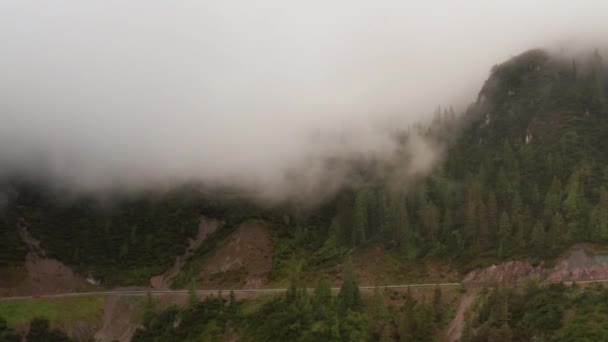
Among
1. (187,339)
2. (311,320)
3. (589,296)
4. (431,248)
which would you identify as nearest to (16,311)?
(187,339)

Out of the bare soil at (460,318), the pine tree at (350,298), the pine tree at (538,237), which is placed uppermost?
the pine tree at (538,237)

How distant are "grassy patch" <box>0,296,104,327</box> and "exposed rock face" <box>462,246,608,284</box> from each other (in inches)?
4423

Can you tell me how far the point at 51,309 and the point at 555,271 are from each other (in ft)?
469

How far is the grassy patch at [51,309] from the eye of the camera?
172 m

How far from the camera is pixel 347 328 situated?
146750 mm

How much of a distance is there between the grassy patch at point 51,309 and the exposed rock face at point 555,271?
369 ft

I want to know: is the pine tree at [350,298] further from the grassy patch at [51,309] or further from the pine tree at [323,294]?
the grassy patch at [51,309]

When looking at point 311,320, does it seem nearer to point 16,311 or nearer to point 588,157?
point 16,311

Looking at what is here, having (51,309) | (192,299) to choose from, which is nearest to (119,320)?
(51,309)

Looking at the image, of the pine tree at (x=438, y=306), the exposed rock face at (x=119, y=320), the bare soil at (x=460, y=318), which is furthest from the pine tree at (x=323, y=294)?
the exposed rock face at (x=119, y=320)

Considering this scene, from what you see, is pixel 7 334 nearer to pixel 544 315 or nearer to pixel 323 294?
pixel 323 294

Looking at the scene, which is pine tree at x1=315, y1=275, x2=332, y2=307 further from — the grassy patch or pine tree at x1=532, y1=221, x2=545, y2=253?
the grassy patch

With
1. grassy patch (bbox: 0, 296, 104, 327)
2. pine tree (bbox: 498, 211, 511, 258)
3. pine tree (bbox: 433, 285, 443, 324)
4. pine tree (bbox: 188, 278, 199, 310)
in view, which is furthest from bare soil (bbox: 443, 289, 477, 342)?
grassy patch (bbox: 0, 296, 104, 327)

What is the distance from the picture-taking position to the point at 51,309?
584 feet
